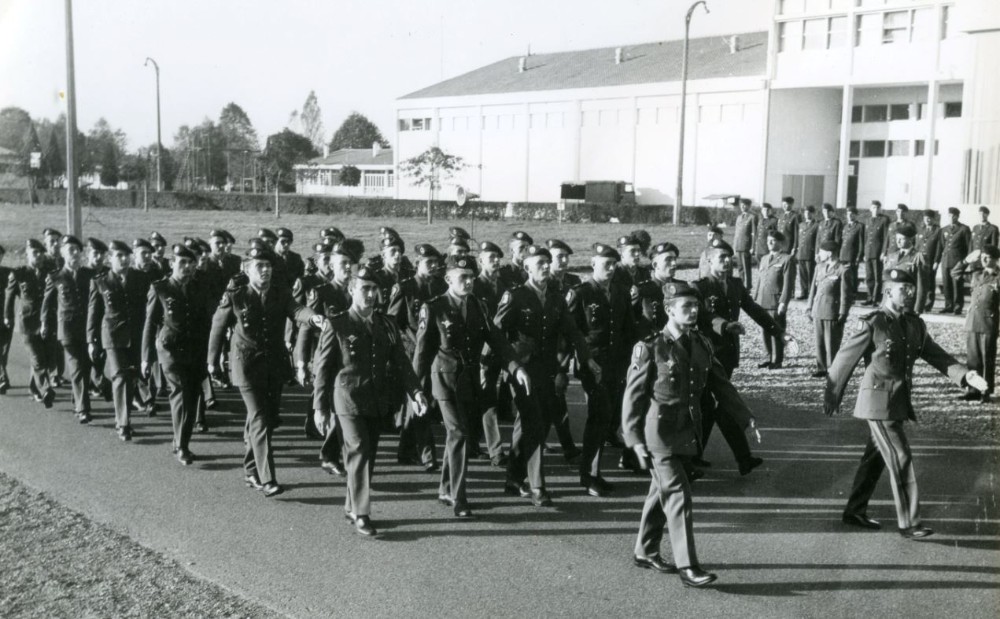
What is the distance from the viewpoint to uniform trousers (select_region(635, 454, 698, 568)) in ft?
18.9

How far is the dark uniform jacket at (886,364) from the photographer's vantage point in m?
6.69

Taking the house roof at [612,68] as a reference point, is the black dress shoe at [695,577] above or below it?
below

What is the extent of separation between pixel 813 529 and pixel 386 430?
4856 mm

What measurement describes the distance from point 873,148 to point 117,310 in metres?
38.6

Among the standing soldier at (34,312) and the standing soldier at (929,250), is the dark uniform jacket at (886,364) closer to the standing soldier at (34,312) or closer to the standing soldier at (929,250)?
the standing soldier at (34,312)

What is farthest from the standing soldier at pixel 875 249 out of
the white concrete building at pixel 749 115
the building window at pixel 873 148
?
the building window at pixel 873 148

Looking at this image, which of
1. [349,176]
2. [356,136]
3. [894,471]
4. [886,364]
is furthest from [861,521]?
[356,136]

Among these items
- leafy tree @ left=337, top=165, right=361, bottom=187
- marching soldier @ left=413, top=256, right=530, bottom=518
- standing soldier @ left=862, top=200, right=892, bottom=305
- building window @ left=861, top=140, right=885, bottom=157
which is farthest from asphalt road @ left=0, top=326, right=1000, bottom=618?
leafy tree @ left=337, top=165, right=361, bottom=187

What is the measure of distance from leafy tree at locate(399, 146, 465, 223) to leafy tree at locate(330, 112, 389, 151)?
12411 mm

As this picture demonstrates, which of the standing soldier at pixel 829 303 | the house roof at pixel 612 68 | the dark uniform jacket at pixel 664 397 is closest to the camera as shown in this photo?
the dark uniform jacket at pixel 664 397

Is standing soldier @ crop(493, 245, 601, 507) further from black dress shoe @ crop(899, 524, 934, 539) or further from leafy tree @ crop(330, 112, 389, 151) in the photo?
leafy tree @ crop(330, 112, 389, 151)

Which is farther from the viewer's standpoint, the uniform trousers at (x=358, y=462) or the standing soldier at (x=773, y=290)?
the standing soldier at (x=773, y=290)

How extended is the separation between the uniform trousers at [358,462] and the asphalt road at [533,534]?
0.72 feet

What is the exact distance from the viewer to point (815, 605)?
18.0 ft
